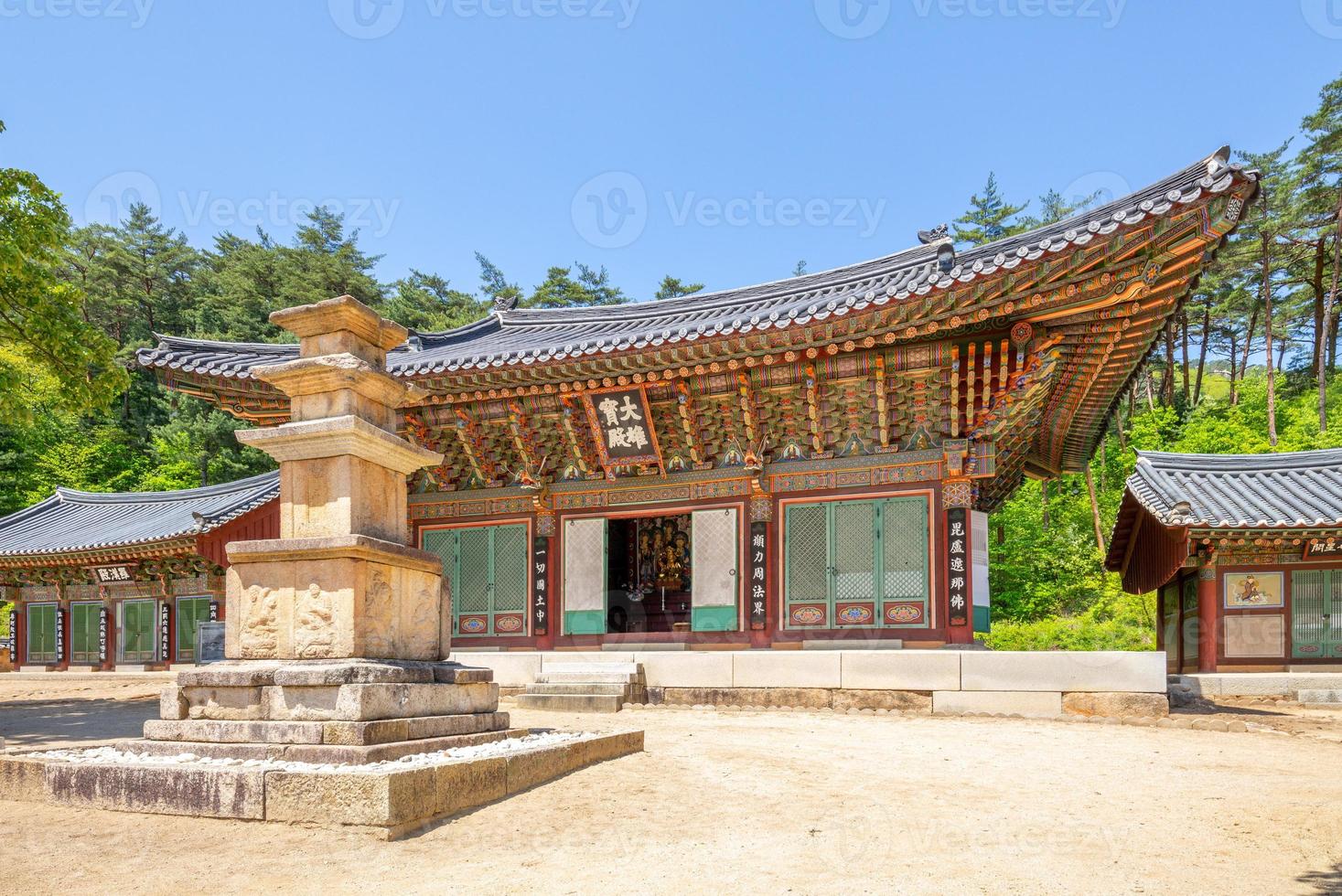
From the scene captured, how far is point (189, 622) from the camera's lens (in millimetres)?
20609

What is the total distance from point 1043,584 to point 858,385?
684 inches

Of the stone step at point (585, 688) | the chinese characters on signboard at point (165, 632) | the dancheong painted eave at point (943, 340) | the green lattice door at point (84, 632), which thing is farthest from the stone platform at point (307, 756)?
the green lattice door at point (84, 632)

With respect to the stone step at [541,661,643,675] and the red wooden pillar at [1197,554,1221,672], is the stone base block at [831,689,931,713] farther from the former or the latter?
the red wooden pillar at [1197,554,1221,672]

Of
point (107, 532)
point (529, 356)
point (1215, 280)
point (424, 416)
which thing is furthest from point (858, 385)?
point (1215, 280)

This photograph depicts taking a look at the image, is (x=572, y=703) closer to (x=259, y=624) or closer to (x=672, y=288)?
(x=259, y=624)

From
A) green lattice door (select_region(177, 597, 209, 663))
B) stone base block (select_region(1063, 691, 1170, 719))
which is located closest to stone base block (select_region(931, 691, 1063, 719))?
stone base block (select_region(1063, 691, 1170, 719))

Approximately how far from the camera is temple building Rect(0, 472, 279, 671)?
63.8 ft

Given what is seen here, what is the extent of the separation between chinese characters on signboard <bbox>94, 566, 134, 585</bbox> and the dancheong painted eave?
9195mm

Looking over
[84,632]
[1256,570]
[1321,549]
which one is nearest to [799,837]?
[1256,570]

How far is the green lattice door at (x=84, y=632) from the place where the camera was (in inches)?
858

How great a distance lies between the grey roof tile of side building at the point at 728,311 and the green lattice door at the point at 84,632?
10912 millimetres

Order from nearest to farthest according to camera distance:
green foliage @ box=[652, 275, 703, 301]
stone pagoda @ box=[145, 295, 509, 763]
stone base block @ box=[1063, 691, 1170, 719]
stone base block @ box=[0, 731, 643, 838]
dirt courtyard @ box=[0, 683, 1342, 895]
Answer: dirt courtyard @ box=[0, 683, 1342, 895]
stone base block @ box=[0, 731, 643, 838]
stone pagoda @ box=[145, 295, 509, 763]
stone base block @ box=[1063, 691, 1170, 719]
green foliage @ box=[652, 275, 703, 301]

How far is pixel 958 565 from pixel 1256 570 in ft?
19.9

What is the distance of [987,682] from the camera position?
426 inches
